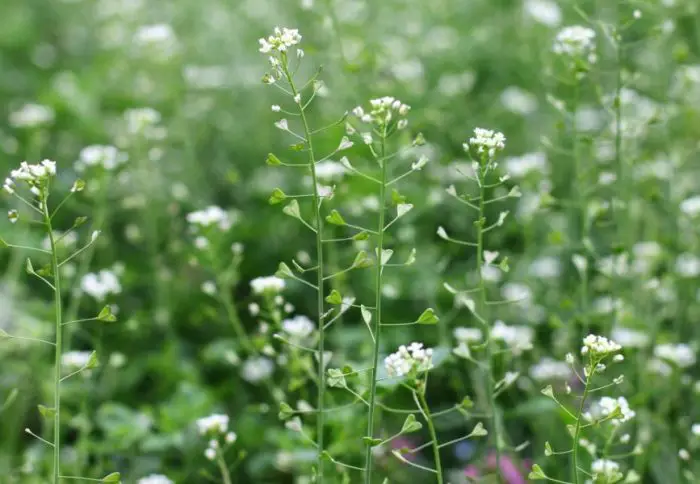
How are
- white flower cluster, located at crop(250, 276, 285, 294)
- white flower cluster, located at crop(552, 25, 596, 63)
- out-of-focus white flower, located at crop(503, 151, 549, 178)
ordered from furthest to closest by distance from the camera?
out-of-focus white flower, located at crop(503, 151, 549, 178)
white flower cluster, located at crop(552, 25, 596, 63)
white flower cluster, located at crop(250, 276, 285, 294)

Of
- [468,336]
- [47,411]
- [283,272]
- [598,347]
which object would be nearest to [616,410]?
[598,347]

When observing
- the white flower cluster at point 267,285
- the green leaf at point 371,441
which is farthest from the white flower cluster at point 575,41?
the green leaf at point 371,441

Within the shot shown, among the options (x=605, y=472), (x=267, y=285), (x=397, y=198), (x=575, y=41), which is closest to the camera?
(x=397, y=198)

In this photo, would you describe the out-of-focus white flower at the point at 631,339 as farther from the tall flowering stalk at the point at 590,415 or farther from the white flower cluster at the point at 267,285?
the white flower cluster at the point at 267,285

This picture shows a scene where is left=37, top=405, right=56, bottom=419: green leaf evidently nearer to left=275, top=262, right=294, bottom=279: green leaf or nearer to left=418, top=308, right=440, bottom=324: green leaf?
left=275, top=262, right=294, bottom=279: green leaf

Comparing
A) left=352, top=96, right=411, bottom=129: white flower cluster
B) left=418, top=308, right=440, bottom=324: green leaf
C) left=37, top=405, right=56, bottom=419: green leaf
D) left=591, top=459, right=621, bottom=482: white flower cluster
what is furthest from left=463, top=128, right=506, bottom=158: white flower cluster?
left=37, top=405, right=56, bottom=419: green leaf

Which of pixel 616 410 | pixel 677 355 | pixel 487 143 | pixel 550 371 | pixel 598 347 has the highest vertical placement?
pixel 487 143

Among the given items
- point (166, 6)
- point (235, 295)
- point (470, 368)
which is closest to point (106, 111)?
point (166, 6)

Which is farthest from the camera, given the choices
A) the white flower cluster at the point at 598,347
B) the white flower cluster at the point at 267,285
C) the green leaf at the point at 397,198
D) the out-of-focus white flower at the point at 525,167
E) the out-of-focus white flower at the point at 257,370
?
the out-of-focus white flower at the point at 525,167

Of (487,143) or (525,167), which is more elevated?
(487,143)

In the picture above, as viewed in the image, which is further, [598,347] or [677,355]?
[677,355]

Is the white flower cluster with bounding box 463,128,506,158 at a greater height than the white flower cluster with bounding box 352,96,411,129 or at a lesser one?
lesser

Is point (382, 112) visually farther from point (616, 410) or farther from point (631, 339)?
point (631, 339)
